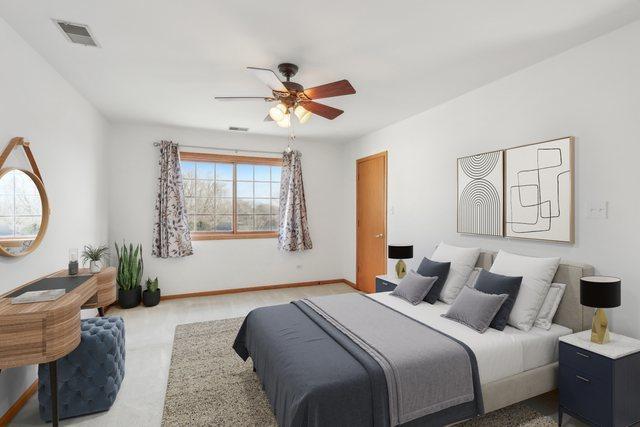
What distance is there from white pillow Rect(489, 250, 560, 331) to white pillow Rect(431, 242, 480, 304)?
0.48 meters

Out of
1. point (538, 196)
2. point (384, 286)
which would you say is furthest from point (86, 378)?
point (538, 196)

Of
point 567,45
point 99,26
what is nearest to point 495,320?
point 567,45

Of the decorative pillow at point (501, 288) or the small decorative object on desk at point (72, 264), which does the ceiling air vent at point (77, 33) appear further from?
the decorative pillow at point (501, 288)

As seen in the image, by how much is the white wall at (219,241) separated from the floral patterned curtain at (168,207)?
172 mm

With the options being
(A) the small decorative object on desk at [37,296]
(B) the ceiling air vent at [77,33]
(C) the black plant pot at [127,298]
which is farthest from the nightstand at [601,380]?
(C) the black plant pot at [127,298]

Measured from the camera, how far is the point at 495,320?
2477 mm

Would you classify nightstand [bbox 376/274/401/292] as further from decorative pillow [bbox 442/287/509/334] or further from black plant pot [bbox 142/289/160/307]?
black plant pot [bbox 142/289/160/307]

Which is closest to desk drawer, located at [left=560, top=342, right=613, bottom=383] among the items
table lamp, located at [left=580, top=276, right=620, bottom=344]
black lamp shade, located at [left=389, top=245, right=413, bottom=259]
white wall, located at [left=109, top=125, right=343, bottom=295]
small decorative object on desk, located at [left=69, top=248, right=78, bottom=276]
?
table lamp, located at [left=580, top=276, right=620, bottom=344]

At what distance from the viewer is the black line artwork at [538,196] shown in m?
2.70

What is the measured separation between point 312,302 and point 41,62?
305 centimetres

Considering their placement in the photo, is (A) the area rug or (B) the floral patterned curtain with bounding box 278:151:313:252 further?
(B) the floral patterned curtain with bounding box 278:151:313:252

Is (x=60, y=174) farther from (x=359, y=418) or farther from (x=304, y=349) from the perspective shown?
(x=359, y=418)

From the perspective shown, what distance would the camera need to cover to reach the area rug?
7.32 ft

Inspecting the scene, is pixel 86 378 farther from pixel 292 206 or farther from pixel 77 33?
pixel 292 206
